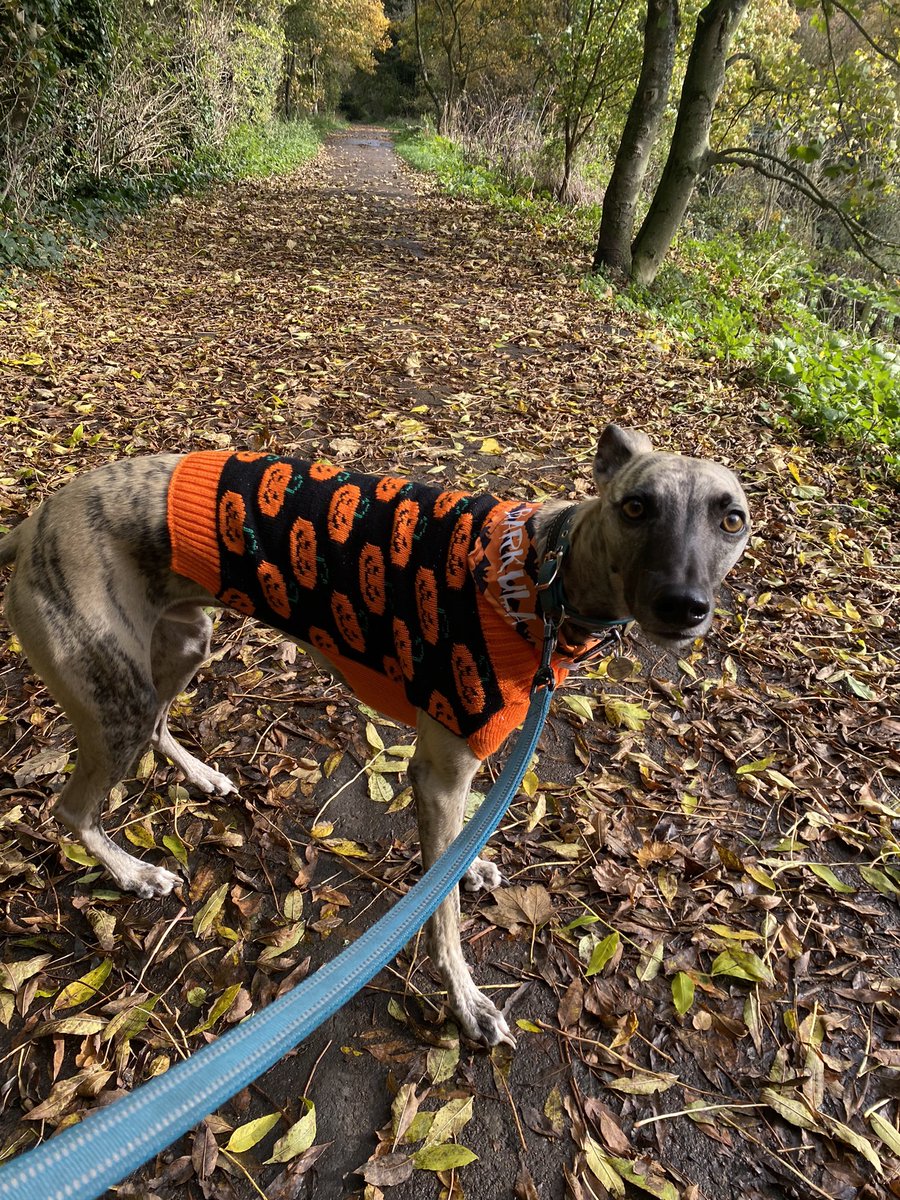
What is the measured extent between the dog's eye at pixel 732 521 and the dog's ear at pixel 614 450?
439 mm

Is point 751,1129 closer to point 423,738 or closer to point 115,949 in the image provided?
point 423,738

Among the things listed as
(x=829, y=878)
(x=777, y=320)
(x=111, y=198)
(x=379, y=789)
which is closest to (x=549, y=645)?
(x=379, y=789)

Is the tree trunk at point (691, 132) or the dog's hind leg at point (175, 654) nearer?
the dog's hind leg at point (175, 654)

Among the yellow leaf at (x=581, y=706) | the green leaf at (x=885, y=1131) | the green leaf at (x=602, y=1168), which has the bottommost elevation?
the green leaf at (x=602, y=1168)

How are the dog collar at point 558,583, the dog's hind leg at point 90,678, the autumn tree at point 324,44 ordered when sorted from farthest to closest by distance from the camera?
A: the autumn tree at point 324,44 < the dog's hind leg at point 90,678 < the dog collar at point 558,583

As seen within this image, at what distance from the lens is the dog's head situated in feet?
6.31

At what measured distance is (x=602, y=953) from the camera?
8.96 feet

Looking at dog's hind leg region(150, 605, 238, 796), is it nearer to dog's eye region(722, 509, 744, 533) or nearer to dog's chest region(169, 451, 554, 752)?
dog's chest region(169, 451, 554, 752)

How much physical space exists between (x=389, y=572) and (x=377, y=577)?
47 mm

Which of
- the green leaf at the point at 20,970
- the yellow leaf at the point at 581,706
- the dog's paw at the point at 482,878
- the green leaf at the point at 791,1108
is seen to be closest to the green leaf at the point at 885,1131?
the green leaf at the point at 791,1108

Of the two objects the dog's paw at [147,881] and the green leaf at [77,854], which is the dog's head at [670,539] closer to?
the dog's paw at [147,881]

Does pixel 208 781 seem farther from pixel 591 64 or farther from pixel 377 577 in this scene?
pixel 591 64

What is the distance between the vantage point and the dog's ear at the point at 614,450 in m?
2.48

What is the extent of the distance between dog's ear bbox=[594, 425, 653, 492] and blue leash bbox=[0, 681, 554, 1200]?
5.11 ft
